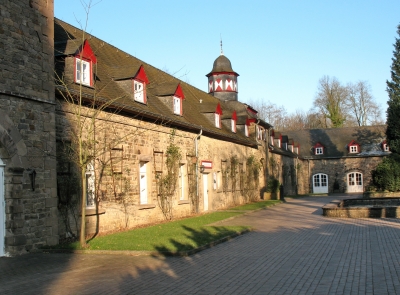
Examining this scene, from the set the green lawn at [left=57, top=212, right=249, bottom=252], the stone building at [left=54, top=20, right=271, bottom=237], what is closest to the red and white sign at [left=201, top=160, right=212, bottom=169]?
the stone building at [left=54, top=20, right=271, bottom=237]

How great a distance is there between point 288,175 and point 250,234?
3169cm

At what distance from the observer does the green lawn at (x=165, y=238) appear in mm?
11492

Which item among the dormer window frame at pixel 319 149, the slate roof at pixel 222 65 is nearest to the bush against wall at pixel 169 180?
the slate roof at pixel 222 65

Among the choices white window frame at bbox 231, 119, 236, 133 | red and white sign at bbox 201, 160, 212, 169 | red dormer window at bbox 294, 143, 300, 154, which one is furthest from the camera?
red dormer window at bbox 294, 143, 300, 154

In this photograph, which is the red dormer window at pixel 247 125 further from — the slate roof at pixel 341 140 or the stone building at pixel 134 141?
the slate roof at pixel 341 140

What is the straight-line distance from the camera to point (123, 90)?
17609mm

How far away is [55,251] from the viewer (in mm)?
11219

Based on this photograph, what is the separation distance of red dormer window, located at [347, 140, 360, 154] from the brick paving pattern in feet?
126

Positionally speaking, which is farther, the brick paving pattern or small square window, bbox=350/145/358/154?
small square window, bbox=350/145/358/154

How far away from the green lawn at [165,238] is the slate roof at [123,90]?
13.7 feet

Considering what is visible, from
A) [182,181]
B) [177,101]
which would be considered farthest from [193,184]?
[177,101]

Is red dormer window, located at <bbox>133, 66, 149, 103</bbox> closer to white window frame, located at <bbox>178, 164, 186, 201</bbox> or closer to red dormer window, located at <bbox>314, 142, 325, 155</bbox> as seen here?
white window frame, located at <bbox>178, 164, 186, 201</bbox>


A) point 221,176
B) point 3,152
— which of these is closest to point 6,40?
point 3,152

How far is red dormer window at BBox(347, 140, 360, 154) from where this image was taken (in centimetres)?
5006
